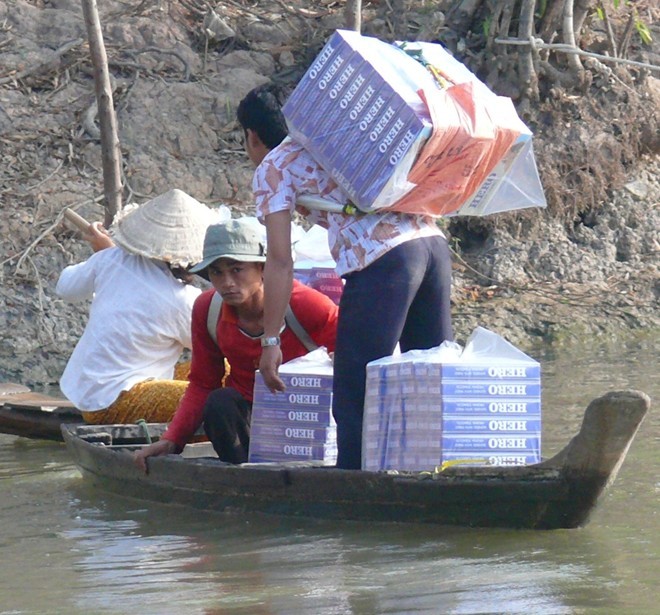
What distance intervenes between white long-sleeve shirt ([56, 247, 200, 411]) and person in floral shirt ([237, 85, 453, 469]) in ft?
5.04

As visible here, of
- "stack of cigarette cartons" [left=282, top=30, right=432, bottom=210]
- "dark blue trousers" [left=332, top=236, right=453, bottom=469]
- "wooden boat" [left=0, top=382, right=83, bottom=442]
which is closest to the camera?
"stack of cigarette cartons" [left=282, top=30, right=432, bottom=210]

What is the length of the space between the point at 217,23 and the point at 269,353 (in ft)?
24.6

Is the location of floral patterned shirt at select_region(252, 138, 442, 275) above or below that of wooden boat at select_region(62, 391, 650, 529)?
above

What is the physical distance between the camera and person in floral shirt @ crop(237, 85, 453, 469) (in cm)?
487

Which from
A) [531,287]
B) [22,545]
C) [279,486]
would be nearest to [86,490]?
[22,545]

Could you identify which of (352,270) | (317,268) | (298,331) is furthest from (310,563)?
(317,268)

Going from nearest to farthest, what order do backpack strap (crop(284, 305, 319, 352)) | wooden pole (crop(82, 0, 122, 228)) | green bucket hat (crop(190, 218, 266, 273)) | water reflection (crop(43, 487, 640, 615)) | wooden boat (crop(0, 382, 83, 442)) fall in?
water reflection (crop(43, 487, 640, 615)) < green bucket hat (crop(190, 218, 266, 273)) < backpack strap (crop(284, 305, 319, 352)) < wooden boat (crop(0, 382, 83, 442)) < wooden pole (crop(82, 0, 122, 228))

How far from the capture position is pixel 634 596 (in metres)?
4.09

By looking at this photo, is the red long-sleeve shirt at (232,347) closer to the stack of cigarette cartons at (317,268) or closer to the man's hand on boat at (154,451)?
the man's hand on boat at (154,451)

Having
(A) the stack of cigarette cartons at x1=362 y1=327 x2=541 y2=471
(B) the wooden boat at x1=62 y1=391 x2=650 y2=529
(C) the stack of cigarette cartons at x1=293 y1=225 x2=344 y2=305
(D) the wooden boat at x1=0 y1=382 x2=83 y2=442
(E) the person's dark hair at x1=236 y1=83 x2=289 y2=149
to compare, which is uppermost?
(E) the person's dark hair at x1=236 y1=83 x2=289 y2=149

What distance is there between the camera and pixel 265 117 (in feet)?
17.7

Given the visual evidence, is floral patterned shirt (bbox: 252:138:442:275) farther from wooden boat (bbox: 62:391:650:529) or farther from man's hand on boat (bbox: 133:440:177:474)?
man's hand on boat (bbox: 133:440:177:474)

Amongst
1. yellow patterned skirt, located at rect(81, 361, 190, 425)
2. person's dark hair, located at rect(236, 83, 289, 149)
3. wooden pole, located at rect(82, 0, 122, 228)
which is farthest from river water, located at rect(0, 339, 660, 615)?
wooden pole, located at rect(82, 0, 122, 228)

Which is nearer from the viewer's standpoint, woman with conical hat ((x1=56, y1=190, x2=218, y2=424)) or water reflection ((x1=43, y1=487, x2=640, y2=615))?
water reflection ((x1=43, y1=487, x2=640, y2=615))
